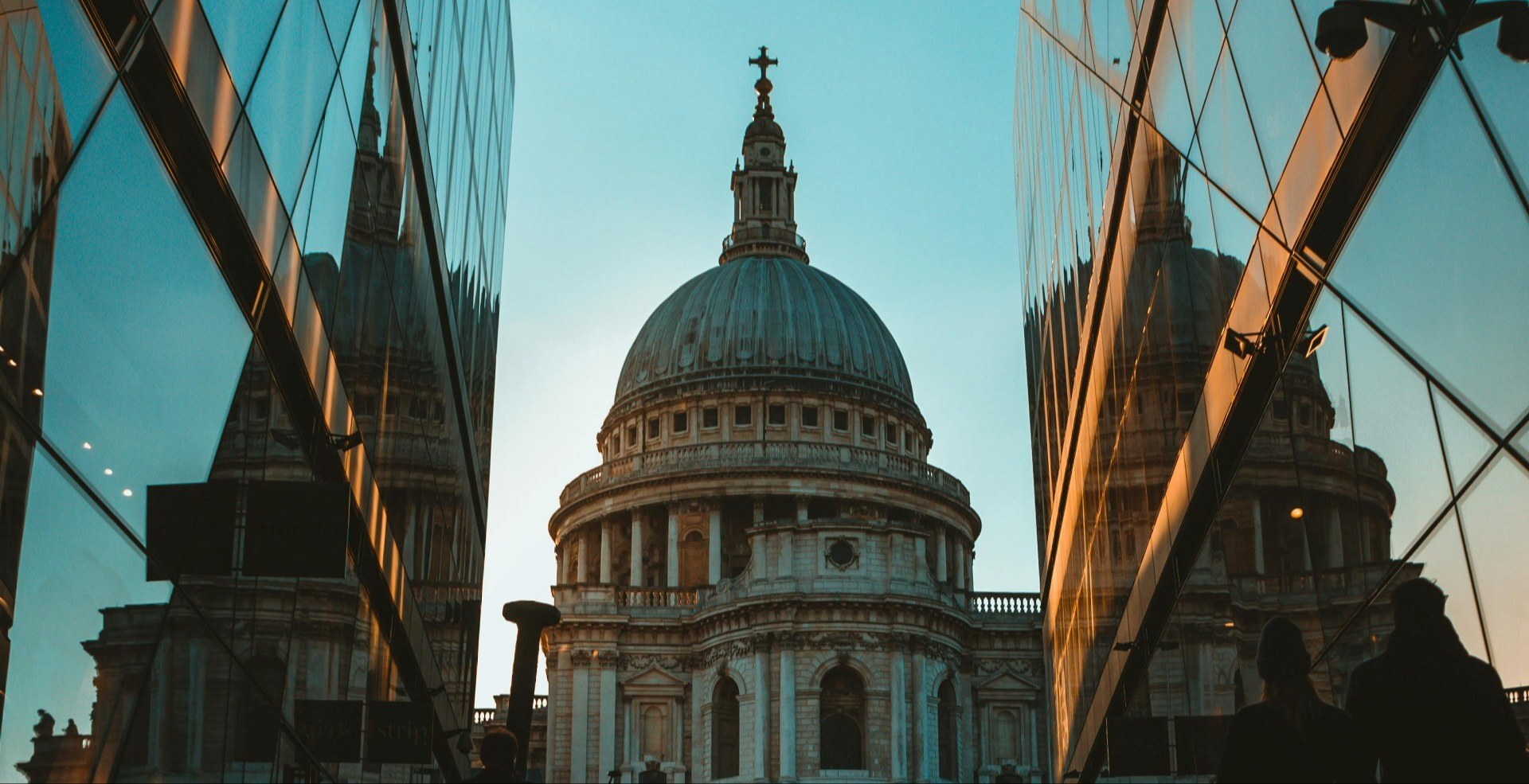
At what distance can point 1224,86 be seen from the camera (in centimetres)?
1427

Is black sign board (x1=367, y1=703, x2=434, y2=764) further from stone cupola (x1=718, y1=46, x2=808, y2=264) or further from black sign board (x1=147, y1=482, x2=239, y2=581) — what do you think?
stone cupola (x1=718, y1=46, x2=808, y2=264)

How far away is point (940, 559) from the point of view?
285 ft

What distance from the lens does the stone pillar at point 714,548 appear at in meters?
82.2

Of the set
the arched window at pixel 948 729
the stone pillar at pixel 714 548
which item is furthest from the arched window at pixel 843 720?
the stone pillar at pixel 714 548

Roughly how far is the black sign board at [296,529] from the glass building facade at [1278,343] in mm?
7361

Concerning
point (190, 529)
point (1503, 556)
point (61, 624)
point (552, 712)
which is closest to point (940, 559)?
point (552, 712)

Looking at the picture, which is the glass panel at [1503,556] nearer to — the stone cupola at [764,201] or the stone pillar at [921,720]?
the stone pillar at [921,720]

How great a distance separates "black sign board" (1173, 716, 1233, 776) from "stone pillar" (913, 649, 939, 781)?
158ft

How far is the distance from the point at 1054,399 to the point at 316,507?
69.6 ft

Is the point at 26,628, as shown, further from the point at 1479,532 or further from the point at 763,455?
the point at 763,455

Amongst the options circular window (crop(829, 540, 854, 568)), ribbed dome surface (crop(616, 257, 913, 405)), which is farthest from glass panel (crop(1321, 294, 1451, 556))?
ribbed dome surface (crop(616, 257, 913, 405))

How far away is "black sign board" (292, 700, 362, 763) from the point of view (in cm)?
1645

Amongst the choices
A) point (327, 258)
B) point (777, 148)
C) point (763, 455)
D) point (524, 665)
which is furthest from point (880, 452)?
point (327, 258)

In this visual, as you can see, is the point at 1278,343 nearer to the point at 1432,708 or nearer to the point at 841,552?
the point at 1432,708
